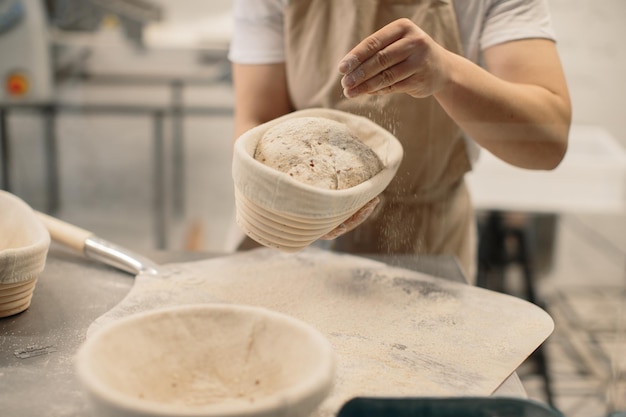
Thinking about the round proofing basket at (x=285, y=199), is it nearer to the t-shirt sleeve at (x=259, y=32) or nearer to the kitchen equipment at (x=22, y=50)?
the t-shirt sleeve at (x=259, y=32)

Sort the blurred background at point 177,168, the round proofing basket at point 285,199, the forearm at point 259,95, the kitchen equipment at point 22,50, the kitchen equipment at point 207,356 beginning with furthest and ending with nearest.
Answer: the kitchen equipment at point 22,50 → the blurred background at point 177,168 → the forearm at point 259,95 → the round proofing basket at point 285,199 → the kitchen equipment at point 207,356

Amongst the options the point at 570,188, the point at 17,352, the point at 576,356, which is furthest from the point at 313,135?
the point at 576,356

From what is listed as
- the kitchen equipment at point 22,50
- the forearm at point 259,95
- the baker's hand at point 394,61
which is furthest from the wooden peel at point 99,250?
the kitchen equipment at point 22,50

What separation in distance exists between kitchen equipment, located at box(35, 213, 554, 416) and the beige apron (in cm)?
6

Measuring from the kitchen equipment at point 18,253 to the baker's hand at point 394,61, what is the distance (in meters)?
0.32

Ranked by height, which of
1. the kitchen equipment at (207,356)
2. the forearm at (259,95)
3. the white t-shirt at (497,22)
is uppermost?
the white t-shirt at (497,22)

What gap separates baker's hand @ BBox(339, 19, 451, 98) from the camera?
1.72 feet

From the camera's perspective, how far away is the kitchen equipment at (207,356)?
39 cm

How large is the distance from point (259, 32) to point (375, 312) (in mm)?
334

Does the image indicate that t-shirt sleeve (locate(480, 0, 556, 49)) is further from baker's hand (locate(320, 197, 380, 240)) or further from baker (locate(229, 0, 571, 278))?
baker's hand (locate(320, 197, 380, 240))

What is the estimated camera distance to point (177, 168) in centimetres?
215

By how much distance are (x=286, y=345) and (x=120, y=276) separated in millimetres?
342

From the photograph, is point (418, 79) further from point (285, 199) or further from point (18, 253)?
point (18, 253)

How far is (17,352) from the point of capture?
0.53 m
